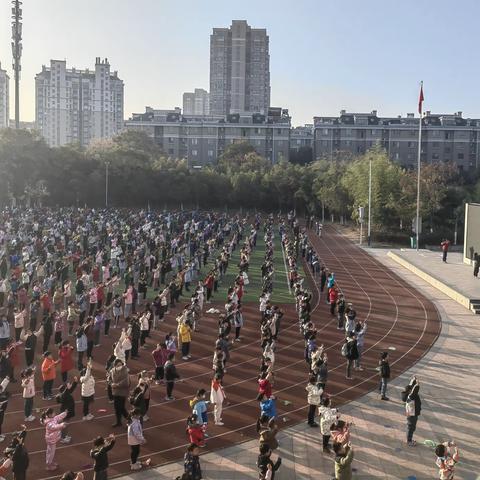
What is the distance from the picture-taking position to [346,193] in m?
59.2

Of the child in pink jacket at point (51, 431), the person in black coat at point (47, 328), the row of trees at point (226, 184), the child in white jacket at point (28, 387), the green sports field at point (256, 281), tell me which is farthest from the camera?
the row of trees at point (226, 184)

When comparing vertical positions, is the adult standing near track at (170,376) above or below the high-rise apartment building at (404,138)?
below

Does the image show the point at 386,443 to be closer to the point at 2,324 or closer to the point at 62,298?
the point at 2,324

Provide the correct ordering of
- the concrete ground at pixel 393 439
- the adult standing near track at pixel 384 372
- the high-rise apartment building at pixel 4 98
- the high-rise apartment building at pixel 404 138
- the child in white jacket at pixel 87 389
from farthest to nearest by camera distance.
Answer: the high-rise apartment building at pixel 4 98, the high-rise apartment building at pixel 404 138, the adult standing near track at pixel 384 372, the child in white jacket at pixel 87 389, the concrete ground at pixel 393 439

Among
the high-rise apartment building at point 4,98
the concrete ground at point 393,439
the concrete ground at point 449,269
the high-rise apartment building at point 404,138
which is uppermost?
the high-rise apartment building at point 4,98

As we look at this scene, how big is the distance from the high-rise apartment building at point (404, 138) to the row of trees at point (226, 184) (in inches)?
868

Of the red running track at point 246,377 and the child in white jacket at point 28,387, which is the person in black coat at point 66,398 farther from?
the child in white jacket at point 28,387

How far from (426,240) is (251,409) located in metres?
40.5

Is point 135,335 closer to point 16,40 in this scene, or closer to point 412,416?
point 412,416

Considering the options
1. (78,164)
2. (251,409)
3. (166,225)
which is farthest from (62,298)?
(78,164)

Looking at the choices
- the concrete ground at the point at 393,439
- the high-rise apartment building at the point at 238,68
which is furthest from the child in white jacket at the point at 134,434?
the high-rise apartment building at the point at 238,68

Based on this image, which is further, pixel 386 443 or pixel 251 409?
pixel 251 409

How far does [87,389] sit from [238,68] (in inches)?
5408

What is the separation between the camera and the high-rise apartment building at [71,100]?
164375mm
